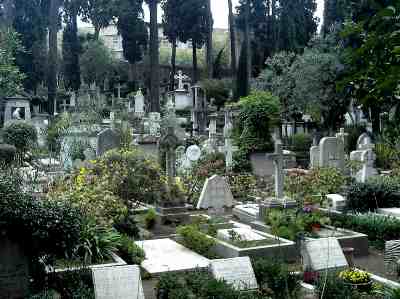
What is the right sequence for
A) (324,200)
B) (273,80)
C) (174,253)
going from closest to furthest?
(174,253), (324,200), (273,80)

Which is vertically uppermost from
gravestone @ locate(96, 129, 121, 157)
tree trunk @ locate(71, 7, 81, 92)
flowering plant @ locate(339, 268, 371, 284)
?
tree trunk @ locate(71, 7, 81, 92)

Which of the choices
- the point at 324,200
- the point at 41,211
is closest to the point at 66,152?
the point at 324,200

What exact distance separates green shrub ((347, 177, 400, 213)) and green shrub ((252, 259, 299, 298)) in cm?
517

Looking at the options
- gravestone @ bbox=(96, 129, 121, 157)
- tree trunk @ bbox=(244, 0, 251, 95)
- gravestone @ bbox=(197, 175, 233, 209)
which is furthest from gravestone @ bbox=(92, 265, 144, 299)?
tree trunk @ bbox=(244, 0, 251, 95)

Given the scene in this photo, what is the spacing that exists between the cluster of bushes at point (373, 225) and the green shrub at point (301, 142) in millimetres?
17946

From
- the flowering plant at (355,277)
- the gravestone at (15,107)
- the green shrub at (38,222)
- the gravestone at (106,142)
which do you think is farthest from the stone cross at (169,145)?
the gravestone at (15,107)

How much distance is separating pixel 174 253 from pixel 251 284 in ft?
9.08

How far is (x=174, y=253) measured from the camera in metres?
9.23

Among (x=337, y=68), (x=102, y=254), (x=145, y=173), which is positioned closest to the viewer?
(x=102, y=254)

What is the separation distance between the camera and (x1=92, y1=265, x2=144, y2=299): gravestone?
6066mm

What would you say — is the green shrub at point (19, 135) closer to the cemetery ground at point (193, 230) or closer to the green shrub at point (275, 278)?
the cemetery ground at point (193, 230)

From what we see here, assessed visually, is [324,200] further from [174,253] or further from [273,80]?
[273,80]

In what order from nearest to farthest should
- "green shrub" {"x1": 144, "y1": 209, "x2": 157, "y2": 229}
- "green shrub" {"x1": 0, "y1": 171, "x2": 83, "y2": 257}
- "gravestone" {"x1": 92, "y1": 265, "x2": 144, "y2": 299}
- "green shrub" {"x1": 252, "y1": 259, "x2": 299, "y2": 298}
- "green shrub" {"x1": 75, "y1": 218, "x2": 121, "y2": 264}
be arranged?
"gravestone" {"x1": 92, "y1": 265, "x2": 144, "y2": 299} < "green shrub" {"x1": 0, "y1": 171, "x2": 83, "y2": 257} < "green shrub" {"x1": 252, "y1": 259, "x2": 299, "y2": 298} < "green shrub" {"x1": 75, "y1": 218, "x2": 121, "y2": 264} < "green shrub" {"x1": 144, "y1": 209, "x2": 157, "y2": 229}

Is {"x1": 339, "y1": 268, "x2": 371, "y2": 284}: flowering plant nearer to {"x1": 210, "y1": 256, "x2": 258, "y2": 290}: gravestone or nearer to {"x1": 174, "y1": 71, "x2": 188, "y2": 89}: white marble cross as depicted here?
{"x1": 210, "y1": 256, "x2": 258, "y2": 290}: gravestone
